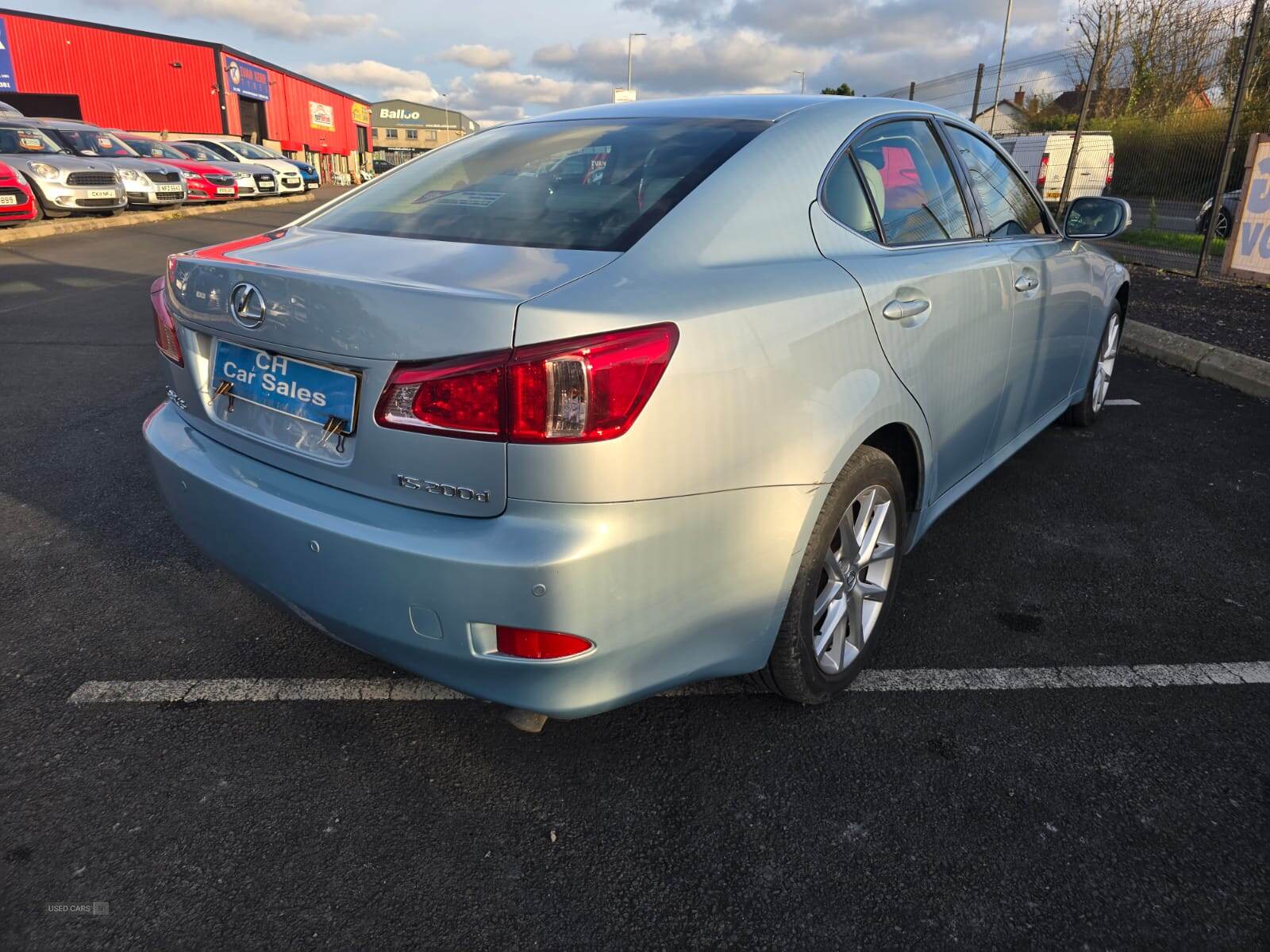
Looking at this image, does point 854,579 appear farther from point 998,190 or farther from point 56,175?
point 56,175

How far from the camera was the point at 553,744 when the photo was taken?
2.34 m

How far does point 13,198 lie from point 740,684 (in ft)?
50.1

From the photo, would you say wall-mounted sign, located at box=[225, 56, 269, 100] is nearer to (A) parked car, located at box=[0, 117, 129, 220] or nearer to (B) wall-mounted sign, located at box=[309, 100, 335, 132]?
(B) wall-mounted sign, located at box=[309, 100, 335, 132]

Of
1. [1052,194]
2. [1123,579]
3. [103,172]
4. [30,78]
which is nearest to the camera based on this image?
[1123,579]

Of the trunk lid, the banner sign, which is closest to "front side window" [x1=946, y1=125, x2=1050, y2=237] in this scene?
the trunk lid

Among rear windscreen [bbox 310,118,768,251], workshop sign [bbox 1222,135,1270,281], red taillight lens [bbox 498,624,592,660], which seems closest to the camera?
red taillight lens [bbox 498,624,592,660]

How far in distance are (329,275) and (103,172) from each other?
56.8ft

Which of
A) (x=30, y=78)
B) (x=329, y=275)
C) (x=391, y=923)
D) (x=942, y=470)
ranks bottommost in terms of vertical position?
(x=391, y=923)

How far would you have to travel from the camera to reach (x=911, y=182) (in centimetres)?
284

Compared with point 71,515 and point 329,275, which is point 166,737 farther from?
point 71,515

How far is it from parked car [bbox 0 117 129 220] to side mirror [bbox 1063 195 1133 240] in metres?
16.4

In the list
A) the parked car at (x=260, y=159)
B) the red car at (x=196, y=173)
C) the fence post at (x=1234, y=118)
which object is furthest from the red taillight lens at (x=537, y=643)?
the parked car at (x=260, y=159)

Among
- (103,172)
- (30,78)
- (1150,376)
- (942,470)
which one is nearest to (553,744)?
(942,470)

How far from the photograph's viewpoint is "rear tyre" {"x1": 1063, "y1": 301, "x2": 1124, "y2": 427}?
4.85 m
